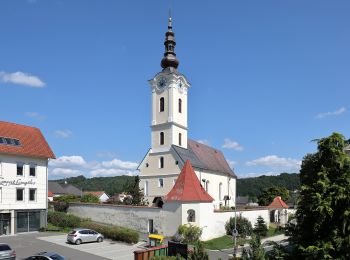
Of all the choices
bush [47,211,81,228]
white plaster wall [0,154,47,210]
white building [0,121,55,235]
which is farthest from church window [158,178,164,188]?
white plaster wall [0,154,47,210]

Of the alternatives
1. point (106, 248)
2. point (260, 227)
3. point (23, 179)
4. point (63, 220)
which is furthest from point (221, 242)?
point (23, 179)

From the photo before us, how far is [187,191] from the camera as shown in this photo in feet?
133

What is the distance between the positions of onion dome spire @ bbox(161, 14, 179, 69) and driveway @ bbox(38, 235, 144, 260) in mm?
29148

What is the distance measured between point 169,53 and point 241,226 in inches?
1088

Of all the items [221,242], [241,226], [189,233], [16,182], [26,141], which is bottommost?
[221,242]

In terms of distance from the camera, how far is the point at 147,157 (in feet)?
186

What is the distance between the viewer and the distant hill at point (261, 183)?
163375 millimetres

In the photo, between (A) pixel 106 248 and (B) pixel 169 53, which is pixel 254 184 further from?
(A) pixel 106 248

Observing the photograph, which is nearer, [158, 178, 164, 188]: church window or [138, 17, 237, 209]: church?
[138, 17, 237, 209]: church

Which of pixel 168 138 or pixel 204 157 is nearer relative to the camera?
pixel 168 138

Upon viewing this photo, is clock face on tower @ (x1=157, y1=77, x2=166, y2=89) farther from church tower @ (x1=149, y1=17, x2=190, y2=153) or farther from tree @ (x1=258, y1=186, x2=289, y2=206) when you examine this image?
tree @ (x1=258, y1=186, x2=289, y2=206)

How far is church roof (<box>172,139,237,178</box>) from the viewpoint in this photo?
5561cm

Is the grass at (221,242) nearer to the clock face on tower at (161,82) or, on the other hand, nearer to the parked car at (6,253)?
the parked car at (6,253)

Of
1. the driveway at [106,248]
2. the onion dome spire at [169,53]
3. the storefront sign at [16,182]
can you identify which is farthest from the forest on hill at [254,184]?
the driveway at [106,248]
